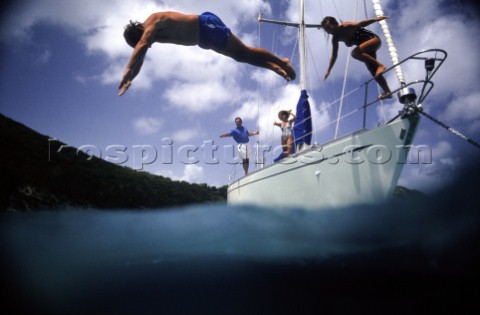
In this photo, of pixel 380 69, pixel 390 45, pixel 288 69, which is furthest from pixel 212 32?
pixel 390 45

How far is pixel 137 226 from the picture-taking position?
6793mm

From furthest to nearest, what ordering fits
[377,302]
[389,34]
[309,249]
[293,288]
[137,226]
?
1. [137,226]
2. [389,34]
3. [309,249]
4. [293,288]
5. [377,302]

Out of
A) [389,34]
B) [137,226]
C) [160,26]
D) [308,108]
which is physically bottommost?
[137,226]

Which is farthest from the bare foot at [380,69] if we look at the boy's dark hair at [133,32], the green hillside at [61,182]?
the green hillside at [61,182]

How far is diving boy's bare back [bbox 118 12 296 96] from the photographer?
2.96m

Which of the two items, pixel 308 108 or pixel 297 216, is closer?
pixel 297 216

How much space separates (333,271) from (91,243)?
6025 millimetres

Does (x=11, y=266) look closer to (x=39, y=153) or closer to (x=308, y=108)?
(x=308, y=108)

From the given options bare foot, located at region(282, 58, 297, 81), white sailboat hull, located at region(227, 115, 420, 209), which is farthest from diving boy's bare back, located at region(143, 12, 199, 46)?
white sailboat hull, located at region(227, 115, 420, 209)

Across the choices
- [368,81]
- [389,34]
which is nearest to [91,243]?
[368,81]

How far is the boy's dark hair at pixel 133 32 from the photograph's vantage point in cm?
319

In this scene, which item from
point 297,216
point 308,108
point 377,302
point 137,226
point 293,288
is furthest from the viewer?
point 308,108

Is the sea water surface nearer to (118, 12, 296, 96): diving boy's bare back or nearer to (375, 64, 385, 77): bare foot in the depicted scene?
(375, 64, 385, 77): bare foot

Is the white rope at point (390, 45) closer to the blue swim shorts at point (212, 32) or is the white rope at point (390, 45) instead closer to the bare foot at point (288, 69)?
the bare foot at point (288, 69)
